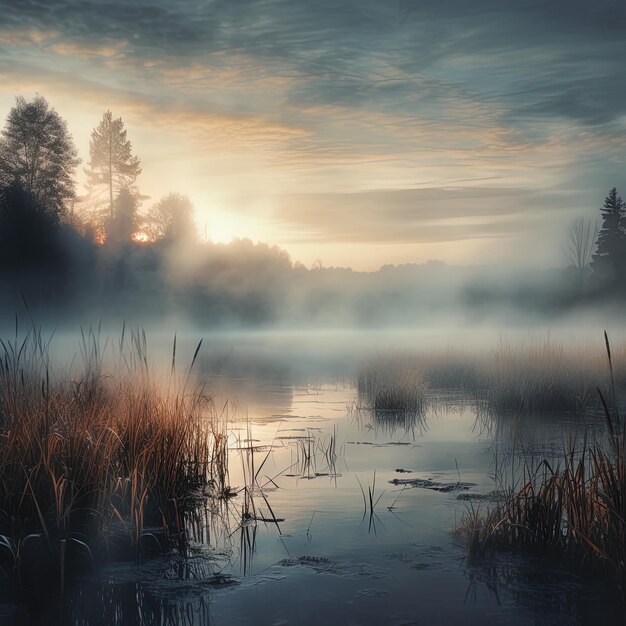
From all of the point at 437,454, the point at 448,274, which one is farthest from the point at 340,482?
the point at 448,274

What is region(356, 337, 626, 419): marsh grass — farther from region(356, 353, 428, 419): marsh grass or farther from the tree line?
the tree line

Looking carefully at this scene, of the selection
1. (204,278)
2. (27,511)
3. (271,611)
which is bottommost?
(271,611)

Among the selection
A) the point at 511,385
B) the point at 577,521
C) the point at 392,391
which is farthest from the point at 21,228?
the point at 577,521

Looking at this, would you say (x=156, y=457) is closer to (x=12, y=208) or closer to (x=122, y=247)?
(x=12, y=208)

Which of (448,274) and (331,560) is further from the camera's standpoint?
(448,274)

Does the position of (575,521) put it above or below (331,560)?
above

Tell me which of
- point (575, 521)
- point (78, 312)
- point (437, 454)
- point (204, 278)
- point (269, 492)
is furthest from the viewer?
point (204, 278)

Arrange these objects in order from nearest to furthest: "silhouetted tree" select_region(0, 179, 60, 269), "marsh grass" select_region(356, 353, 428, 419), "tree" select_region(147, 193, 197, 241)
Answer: "marsh grass" select_region(356, 353, 428, 419), "silhouetted tree" select_region(0, 179, 60, 269), "tree" select_region(147, 193, 197, 241)

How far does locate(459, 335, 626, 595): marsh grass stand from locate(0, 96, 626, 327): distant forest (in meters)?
24.6

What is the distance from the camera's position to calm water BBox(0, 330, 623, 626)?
5.37 metres

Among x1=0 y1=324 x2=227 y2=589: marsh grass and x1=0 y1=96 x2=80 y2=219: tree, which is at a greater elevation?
x1=0 y1=96 x2=80 y2=219: tree

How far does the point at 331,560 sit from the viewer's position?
6512 mm

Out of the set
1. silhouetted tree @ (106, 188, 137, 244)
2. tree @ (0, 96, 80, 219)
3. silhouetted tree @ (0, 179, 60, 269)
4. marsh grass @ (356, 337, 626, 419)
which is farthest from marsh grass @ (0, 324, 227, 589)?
silhouetted tree @ (106, 188, 137, 244)

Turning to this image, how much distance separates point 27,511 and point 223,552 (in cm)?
171
